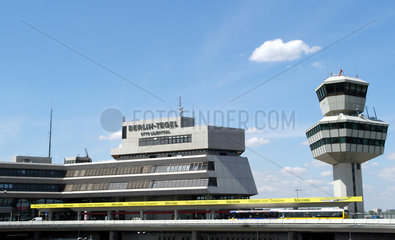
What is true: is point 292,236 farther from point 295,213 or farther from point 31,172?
point 31,172

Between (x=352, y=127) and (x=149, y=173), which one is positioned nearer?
(x=352, y=127)

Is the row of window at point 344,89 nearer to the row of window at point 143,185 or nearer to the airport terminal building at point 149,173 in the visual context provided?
the airport terminal building at point 149,173

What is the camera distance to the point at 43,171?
372 feet

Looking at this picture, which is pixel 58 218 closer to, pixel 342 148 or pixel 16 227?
pixel 16 227

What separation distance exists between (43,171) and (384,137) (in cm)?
8164

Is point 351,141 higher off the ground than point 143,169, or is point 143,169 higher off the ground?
point 351,141

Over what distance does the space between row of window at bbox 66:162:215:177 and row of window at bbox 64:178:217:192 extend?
8.00ft

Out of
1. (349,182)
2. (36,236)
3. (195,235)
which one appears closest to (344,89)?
(349,182)

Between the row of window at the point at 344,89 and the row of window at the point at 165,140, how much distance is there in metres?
30.7

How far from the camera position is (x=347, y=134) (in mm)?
86000

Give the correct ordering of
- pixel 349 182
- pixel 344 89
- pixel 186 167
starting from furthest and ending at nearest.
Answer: pixel 186 167 < pixel 344 89 < pixel 349 182

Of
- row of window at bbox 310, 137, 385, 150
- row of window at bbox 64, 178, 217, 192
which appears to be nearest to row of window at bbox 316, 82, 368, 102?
row of window at bbox 310, 137, 385, 150

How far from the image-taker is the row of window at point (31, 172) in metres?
109

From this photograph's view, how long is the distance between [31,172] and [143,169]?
32178 millimetres
